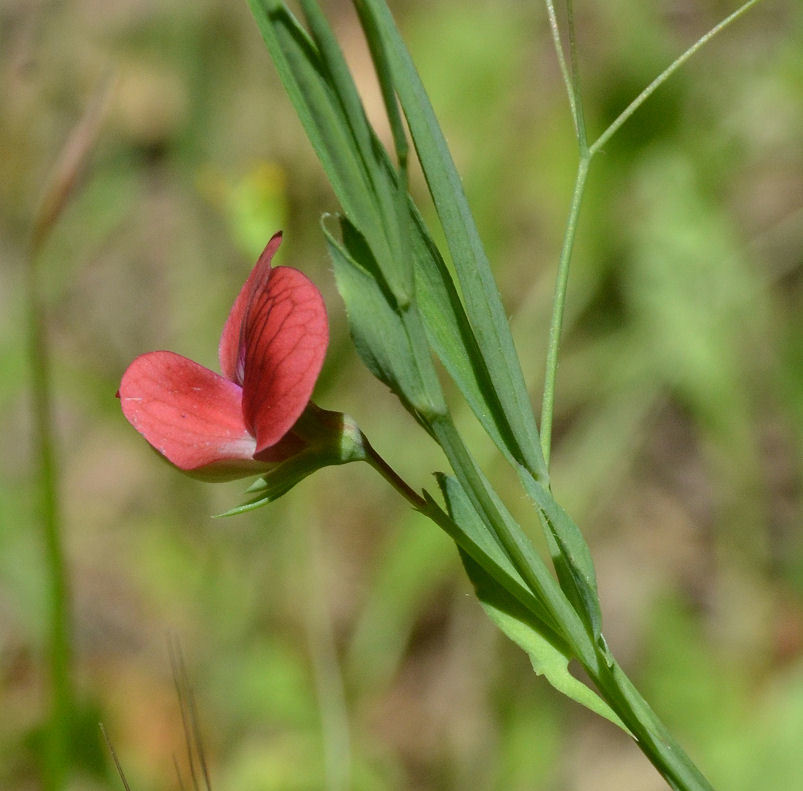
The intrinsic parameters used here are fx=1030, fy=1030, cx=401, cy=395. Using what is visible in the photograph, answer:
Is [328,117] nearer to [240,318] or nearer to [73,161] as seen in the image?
[240,318]

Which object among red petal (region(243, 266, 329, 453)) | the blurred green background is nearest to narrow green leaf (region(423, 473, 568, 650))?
red petal (region(243, 266, 329, 453))

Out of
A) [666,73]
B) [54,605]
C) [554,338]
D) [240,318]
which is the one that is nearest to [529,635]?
[554,338]

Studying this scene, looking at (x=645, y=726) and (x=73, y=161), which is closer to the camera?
(x=645, y=726)

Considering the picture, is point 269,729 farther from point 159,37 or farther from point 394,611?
point 159,37

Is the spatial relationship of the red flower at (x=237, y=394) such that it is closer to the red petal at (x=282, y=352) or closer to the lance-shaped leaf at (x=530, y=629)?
the red petal at (x=282, y=352)

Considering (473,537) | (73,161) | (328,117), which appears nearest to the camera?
(328,117)

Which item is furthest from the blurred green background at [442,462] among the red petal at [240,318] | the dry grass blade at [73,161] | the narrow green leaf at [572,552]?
the narrow green leaf at [572,552]

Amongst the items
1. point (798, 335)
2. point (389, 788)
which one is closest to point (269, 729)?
point (389, 788)
